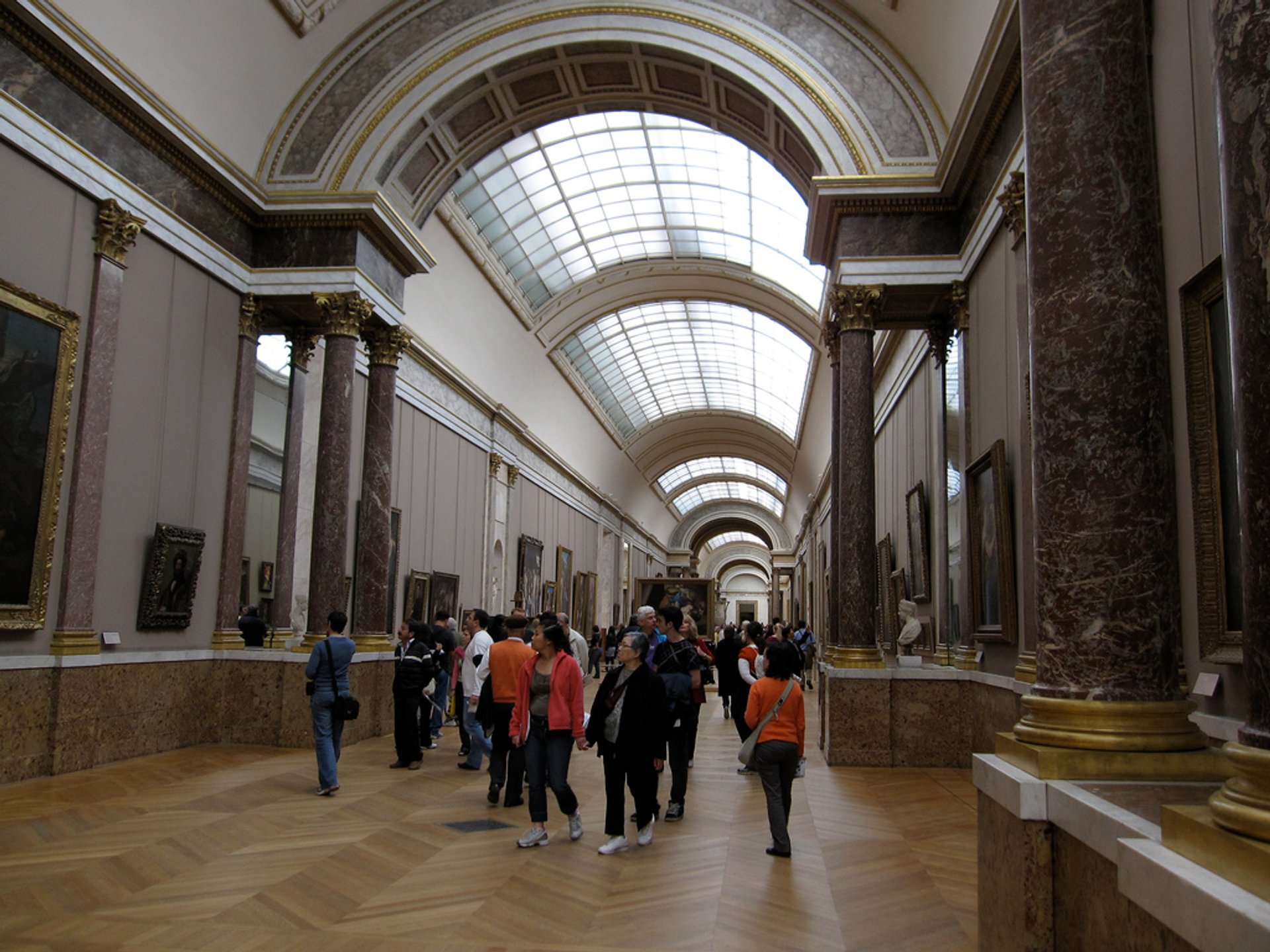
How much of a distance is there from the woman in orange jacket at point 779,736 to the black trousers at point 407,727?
4905 millimetres

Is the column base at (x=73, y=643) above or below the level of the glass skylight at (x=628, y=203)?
below

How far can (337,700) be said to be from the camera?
8969mm

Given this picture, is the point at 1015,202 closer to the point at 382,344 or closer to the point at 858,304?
A: the point at 858,304

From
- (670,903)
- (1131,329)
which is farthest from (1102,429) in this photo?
(670,903)

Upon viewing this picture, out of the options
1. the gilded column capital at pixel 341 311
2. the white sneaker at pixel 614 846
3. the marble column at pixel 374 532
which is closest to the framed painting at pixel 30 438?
the gilded column capital at pixel 341 311

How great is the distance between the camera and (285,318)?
14.5 metres

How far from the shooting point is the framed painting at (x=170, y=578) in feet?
37.4

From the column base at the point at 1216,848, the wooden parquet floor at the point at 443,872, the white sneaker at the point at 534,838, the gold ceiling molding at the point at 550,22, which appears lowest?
the wooden parquet floor at the point at 443,872

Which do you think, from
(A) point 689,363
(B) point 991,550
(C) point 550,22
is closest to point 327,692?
(B) point 991,550

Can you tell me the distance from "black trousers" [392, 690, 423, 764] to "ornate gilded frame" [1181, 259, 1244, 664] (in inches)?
301

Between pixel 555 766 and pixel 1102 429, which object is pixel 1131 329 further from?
pixel 555 766

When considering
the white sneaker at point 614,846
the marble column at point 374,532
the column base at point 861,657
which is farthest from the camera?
the marble column at point 374,532

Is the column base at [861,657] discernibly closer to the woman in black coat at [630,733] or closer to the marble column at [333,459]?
the woman in black coat at [630,733]

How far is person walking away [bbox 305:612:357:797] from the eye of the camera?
352 inches
